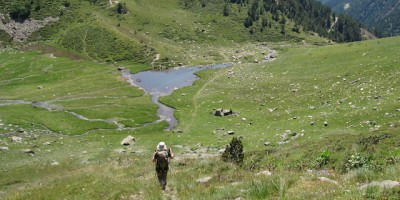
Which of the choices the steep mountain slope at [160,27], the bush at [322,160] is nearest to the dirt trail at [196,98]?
the steep mountain slope at [160,27]

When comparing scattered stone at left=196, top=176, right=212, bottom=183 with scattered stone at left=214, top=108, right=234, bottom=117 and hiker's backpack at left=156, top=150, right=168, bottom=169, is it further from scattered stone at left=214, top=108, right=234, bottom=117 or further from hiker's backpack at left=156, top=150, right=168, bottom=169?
scattered stone at left=214, top=108, right=234, bottom=117

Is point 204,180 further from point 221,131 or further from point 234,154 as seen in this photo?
point 221,131

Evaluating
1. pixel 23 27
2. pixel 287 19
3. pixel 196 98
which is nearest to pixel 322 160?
pixel 196 98

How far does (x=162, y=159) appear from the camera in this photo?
20609 millimetres

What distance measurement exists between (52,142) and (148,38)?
276ft

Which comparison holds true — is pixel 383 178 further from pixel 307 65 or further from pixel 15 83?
pixel 15 83

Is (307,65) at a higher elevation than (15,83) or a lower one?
higher

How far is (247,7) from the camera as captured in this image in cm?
17088

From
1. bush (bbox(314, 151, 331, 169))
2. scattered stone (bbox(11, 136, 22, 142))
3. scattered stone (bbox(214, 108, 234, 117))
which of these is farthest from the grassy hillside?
scattered stone (bbox(214, 108, 234, 117))

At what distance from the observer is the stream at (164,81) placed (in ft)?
225

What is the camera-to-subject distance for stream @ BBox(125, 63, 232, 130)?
225 feet

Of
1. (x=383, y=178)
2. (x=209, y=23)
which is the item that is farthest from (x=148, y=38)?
(x=383, y=178)

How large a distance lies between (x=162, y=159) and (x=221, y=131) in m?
30.7

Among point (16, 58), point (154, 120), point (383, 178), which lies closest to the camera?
point (383, 178)
